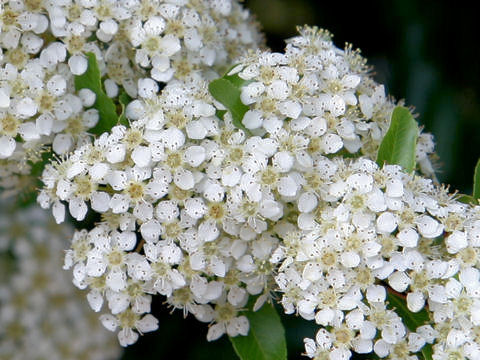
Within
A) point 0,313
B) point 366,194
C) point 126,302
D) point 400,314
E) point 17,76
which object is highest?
point 366,194

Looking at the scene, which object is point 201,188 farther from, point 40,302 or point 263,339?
point 40,302

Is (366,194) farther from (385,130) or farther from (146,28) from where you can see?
(146,28)

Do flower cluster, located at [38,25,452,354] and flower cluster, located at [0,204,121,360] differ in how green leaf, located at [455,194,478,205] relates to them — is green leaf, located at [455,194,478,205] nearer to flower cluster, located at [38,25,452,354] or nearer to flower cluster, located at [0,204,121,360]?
flower cluster, located at [38,25,452,354]

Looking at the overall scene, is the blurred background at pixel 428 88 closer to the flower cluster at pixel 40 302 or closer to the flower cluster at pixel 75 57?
the flower cluster at pixel 40 302

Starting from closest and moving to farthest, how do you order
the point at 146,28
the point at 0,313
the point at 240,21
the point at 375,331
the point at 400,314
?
the point at 375,331 → the point at 400,314 → the point at 146,28 → the point at 240,21 → the point at 0,313

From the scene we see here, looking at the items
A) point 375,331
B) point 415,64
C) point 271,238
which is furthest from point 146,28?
point 415,64

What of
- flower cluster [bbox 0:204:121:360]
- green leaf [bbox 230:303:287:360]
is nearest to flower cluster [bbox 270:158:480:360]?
green leaf [bbox 230:303:287:360]
